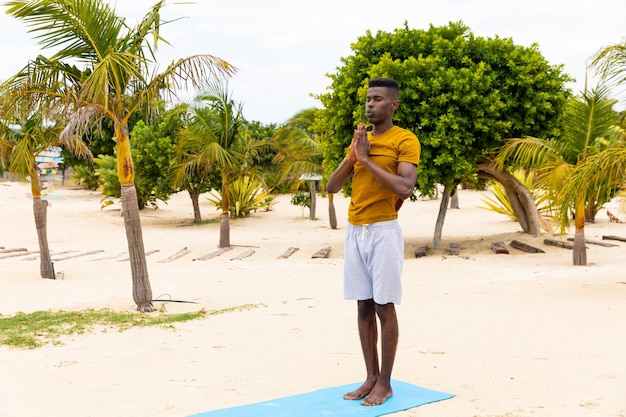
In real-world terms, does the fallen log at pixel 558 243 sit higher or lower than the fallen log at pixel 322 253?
higher

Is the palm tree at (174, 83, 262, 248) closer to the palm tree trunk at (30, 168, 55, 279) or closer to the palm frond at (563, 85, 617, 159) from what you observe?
the palm tree trunk at (30, 168, 55, 279)

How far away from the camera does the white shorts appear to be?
15.9 feet

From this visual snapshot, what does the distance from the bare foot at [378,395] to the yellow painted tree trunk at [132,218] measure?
5.14 metres

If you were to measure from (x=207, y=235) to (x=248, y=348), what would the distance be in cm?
1609

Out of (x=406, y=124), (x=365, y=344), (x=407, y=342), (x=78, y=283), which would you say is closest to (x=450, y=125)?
(x=406, y=124)

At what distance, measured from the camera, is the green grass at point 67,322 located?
25.0ft

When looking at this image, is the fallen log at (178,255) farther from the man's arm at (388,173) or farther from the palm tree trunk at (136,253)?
the man's arm at (388,173)

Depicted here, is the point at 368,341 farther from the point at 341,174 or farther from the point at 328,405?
the point at 341,174

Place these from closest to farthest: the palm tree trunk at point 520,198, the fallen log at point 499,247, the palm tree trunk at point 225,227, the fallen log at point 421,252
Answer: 1. the fallen log at point 499,247
2. the fallen log at point 421,252
3. the palm tree trunk at point 520,198
4. the palm tree trunk at point 225,227

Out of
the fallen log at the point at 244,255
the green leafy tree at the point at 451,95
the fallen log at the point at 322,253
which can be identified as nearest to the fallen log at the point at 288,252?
the fallen log at the point at 322,253

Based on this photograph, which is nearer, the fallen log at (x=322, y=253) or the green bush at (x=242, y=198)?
the fallen log at (x=322, y=253)

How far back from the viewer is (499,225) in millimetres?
24359

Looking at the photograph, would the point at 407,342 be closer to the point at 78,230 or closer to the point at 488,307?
the point at 488,307

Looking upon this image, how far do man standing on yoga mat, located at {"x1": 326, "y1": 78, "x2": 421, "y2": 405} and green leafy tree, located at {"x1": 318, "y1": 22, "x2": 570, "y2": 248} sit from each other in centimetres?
1069
